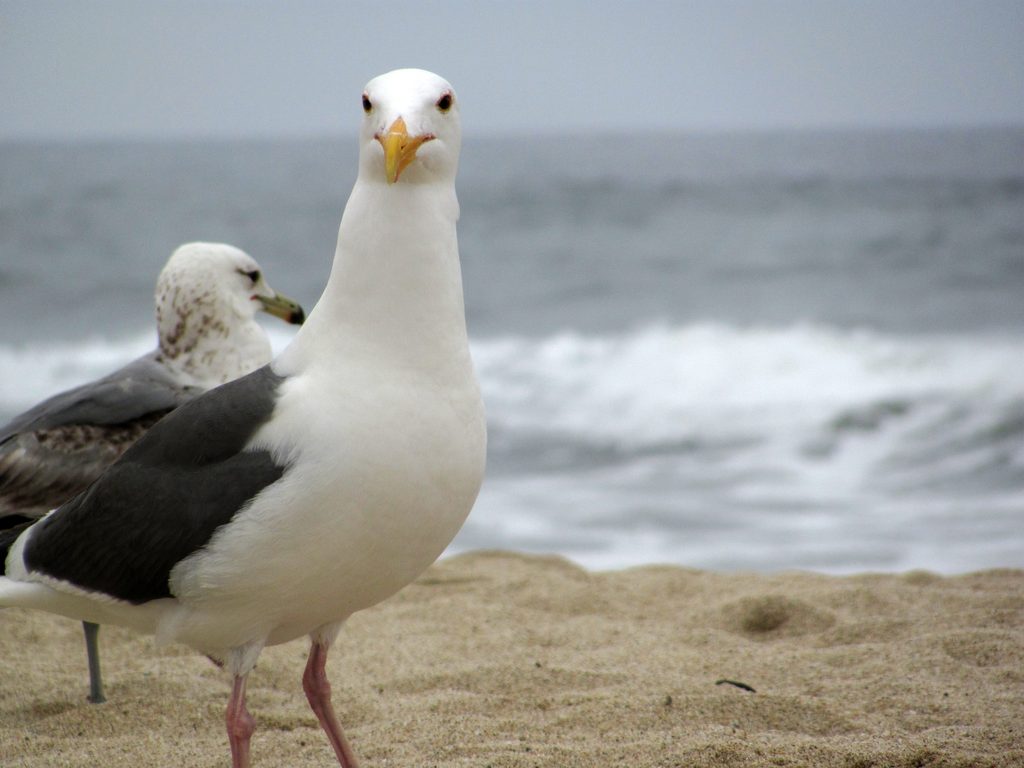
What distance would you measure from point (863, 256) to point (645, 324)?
17.6ft

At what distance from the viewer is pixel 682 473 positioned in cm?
842

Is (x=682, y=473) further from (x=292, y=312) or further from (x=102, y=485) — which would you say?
(x=102, y=485)

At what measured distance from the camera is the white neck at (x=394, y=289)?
2.34 m

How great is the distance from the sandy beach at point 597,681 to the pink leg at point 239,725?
45cm

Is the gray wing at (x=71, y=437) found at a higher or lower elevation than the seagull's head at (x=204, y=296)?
lower

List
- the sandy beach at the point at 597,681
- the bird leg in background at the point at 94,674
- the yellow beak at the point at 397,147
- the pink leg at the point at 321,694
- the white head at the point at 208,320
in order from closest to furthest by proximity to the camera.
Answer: the yellow beak at the point at 397,147 → the pink leg at the point at 321,694 → the sandy beach at the point at 597,681 → the bird leg in background at the point at 94,674 → the white head at the point at 208,320

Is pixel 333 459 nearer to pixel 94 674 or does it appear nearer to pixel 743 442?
pixel 94 674

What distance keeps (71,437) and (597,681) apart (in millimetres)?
1760

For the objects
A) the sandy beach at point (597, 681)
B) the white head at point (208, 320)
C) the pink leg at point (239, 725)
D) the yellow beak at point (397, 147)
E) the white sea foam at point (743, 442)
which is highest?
the white sea foam at point (743, 442)

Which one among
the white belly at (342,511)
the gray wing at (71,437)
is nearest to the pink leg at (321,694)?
the white belly at (342,511)

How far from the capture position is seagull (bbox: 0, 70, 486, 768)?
224 cm

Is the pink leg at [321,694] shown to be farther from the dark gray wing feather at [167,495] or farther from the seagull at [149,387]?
the seagull at [149,387]

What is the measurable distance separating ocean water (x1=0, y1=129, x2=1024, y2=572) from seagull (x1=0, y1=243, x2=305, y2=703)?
304 cm

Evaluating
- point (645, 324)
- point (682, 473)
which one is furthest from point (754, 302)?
point (682, 473)
